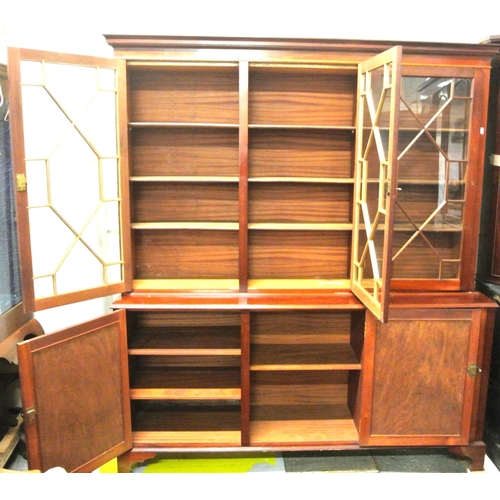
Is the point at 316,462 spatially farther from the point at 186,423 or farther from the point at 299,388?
the point at 186,423

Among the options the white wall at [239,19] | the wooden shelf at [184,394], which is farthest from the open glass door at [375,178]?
the wooden shelf at [184,394]

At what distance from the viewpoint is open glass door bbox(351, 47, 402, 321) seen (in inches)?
62.0

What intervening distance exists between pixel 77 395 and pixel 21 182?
0.79 metres

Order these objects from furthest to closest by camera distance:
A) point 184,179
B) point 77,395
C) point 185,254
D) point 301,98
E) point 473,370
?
1. point 185,254
2. point 301,98
3. point 184,179
4. point 473,370
5. point 77,395

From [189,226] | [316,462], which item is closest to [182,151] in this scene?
[189,226]

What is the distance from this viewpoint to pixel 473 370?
1.92 meters

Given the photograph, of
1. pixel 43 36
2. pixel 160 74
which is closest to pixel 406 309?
pixel 160 74

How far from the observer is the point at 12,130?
1.57 metres

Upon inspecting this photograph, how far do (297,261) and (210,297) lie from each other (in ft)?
1.58

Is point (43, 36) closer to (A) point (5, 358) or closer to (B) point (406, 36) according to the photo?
(A) point (5, 358)

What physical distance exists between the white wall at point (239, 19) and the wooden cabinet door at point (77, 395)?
1300 mm

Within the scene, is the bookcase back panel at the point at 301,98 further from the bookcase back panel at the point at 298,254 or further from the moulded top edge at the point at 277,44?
the bookcase back panel at the point at 298,254

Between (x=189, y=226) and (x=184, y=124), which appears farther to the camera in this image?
(x=189, y=226)

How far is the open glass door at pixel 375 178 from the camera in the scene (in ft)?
5.17
